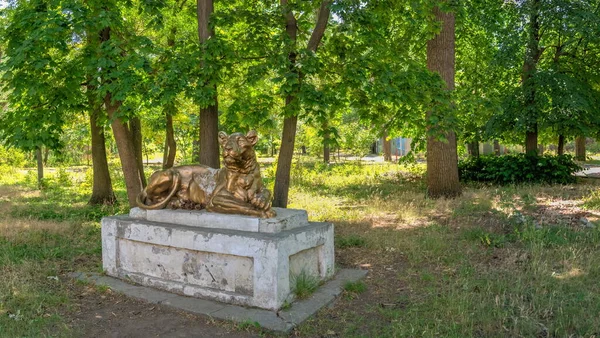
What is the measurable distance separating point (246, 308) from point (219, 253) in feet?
2.15

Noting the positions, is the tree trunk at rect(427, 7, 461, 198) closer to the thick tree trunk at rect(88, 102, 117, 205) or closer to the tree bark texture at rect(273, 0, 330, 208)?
the tree bark texture at rect(273, 0, 330, 208)

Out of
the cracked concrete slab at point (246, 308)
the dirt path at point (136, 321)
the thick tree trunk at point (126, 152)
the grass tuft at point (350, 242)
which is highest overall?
the thick tree trunk at point (126, 152)

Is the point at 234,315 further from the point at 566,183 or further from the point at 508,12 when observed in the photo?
the point at 508,12

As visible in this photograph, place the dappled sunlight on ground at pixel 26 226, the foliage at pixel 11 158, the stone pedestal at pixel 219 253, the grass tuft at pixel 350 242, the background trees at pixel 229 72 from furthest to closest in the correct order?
1. the foliage at pixel 11 158
2. the dappled sunlight on ground at pixel 26 226
3. the grass tuft at pixel 350 242
4. the background trees at pixel 229 72
5. the stone pedestal at pixel 219 253

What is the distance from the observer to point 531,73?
13742 mm

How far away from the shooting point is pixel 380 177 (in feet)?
56.6

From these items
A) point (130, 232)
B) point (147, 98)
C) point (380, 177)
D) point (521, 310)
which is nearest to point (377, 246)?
point (521, 310)

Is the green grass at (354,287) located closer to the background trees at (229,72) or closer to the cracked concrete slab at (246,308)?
the cracked concrete slab at (246,308)

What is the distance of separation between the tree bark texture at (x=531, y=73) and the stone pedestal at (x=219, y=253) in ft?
33.3

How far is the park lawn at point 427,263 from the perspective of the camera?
441 centimetres

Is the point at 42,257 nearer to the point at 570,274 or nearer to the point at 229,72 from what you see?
the point at 229,72

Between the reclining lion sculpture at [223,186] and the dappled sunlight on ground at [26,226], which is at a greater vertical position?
the reclining lion sculpture at [223,186]

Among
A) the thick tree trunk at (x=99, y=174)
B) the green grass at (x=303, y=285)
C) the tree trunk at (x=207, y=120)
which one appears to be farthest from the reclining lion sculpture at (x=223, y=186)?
the thick tree trunk at (x=99, y=174)

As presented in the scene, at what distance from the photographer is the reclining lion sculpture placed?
522 centimetres
